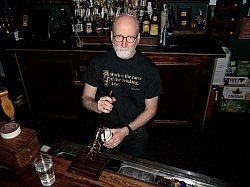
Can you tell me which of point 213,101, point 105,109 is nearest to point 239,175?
point 213,101

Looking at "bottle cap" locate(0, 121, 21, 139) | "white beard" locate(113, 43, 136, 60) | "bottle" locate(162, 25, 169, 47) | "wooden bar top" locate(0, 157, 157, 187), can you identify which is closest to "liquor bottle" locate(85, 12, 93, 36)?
"bottle" locate(162, 25, 169, 47)

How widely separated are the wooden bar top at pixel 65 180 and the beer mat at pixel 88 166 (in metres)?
0.02

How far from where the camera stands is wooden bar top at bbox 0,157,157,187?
1290mm

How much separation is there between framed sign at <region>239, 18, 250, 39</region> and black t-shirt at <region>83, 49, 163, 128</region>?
2.50 m

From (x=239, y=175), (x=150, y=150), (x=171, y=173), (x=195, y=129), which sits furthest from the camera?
(x=195, y=129)

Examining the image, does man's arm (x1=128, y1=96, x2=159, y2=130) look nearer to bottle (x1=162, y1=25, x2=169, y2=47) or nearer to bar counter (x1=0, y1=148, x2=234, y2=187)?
bar counter (x1=0, y1=148, x2=234, y2=187)

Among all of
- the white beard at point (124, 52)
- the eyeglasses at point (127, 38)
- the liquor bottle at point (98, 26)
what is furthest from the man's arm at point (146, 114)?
the liquor bottle at point (98, 26)

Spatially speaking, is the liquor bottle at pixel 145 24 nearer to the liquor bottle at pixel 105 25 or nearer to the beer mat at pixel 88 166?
the liquor bottle at pixel 105 25

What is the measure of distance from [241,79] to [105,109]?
120 inches

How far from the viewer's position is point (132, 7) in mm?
3523

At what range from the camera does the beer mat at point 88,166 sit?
1.31 meters

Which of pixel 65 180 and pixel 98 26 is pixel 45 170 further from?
pixel 98 26

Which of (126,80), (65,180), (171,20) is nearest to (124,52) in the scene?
Answer: (126,80)

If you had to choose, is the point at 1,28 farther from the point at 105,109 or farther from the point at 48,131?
the point at 105,109
